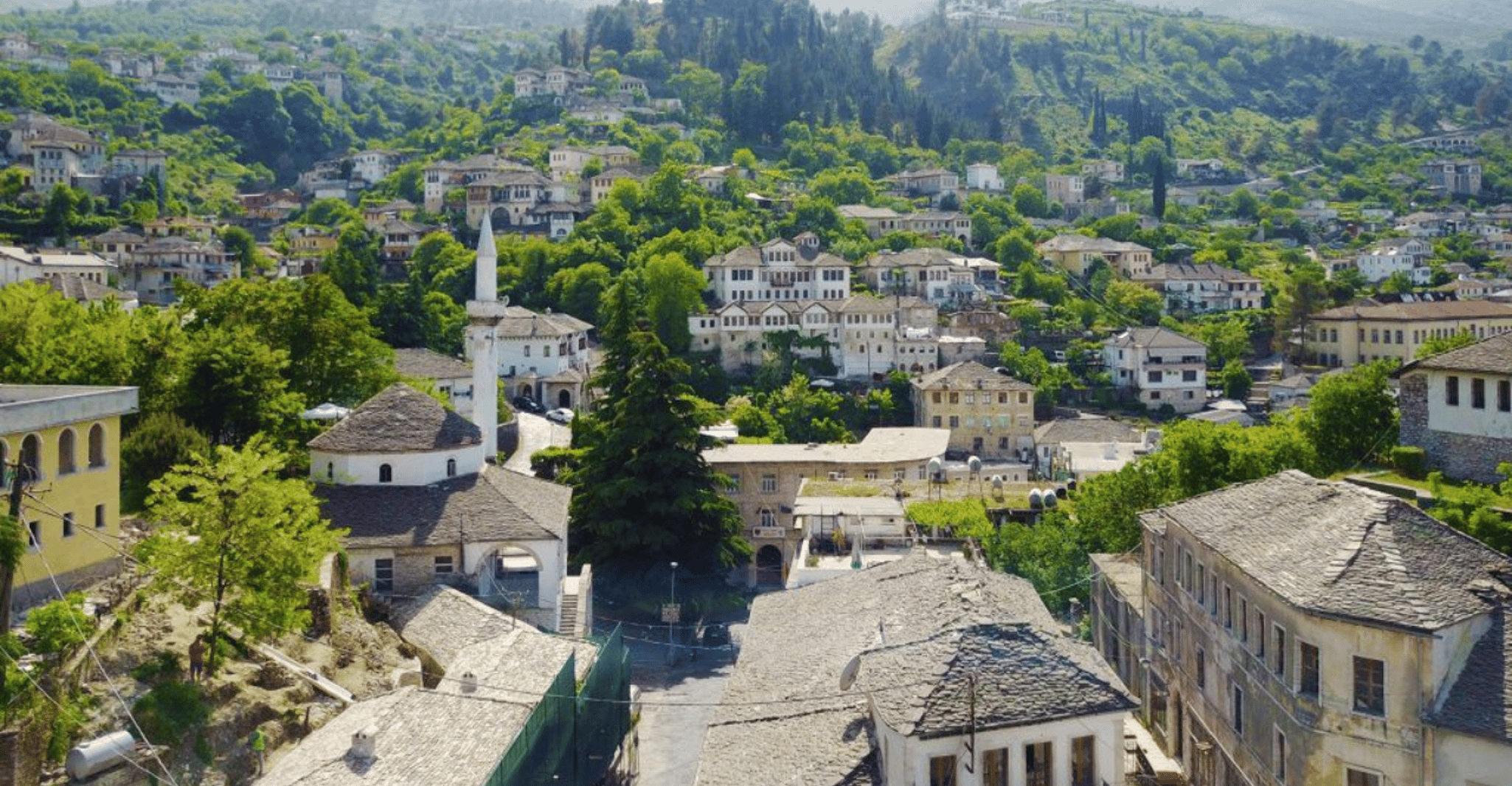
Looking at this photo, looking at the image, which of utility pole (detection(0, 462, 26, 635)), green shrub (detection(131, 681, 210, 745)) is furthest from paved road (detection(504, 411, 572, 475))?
utility pole (detection(0, 462, 26, 635))

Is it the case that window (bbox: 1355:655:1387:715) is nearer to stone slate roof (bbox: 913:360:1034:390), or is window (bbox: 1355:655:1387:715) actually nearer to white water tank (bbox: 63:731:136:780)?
white water tank (bbox: 63:731:136:780)

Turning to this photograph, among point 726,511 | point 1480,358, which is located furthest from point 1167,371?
point 1480,358

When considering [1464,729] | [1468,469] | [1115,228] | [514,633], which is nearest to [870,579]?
[514,633]

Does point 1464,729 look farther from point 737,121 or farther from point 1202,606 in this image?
point 737,121

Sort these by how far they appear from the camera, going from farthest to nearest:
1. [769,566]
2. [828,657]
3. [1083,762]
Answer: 1. [769,566]
2. [828,657]
3. [1083,762]

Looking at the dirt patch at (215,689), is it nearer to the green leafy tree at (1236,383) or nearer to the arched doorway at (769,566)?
the arched doorway at (769,566)

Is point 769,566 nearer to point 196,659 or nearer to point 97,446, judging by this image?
point 97,446
